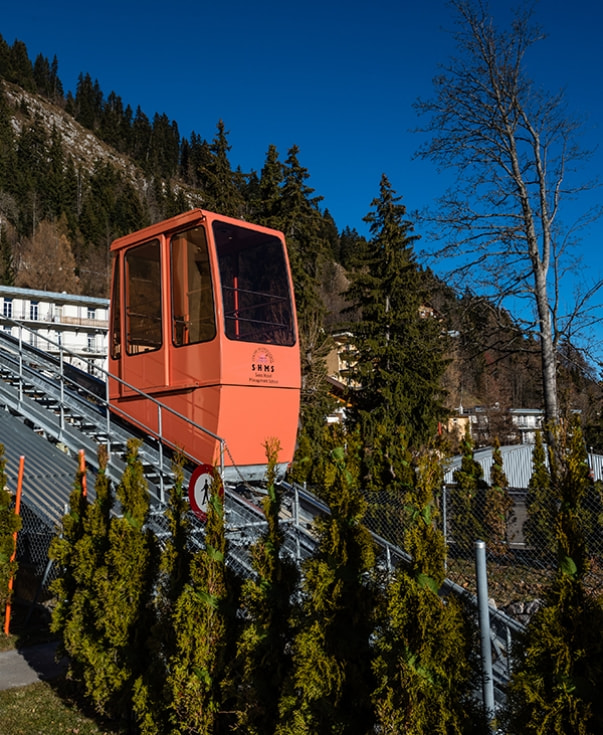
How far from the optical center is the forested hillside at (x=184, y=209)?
12.6 metres

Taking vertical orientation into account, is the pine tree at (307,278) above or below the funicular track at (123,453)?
above

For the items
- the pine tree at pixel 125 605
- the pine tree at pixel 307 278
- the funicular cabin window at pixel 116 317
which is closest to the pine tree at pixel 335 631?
the pine tree at pixel 125 605

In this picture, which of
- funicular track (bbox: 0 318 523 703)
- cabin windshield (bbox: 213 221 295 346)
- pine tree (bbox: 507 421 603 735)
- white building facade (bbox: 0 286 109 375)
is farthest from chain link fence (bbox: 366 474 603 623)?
white building facade (bbox: 0 286 109 375)

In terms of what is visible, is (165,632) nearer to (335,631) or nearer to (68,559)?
(335,631)

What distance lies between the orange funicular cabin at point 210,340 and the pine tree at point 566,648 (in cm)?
577

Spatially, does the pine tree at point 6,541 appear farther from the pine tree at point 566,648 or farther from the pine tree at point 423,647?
the pine tree at point 566,648

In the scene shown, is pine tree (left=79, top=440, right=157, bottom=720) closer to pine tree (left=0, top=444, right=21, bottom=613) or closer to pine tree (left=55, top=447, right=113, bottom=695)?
pine tree (left=55, top=447, right=113, bottom=695)

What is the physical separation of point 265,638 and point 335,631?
579mm

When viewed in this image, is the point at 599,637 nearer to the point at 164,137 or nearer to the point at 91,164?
the point at 91,164

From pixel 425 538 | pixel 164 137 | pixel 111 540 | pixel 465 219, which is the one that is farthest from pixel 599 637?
pixel 164 137

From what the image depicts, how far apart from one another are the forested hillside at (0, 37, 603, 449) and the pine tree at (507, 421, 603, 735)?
5.07 meters

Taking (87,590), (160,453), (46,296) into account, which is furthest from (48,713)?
(46,296)

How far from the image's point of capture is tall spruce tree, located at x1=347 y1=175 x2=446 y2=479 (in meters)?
28.0

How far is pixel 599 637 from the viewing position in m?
3.22
